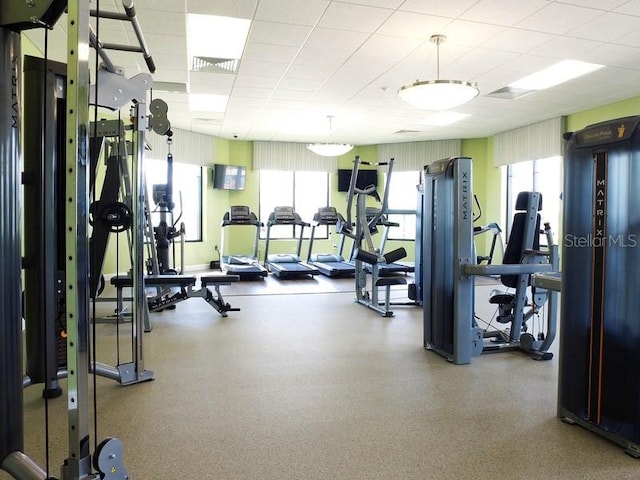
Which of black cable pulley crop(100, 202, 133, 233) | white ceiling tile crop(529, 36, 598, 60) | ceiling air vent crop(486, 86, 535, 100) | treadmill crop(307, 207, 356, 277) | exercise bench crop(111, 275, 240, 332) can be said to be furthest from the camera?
treadmill crop(307, 207, 356, 277)

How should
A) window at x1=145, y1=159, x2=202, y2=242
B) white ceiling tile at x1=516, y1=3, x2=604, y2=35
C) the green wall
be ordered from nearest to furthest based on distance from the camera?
white ceiling tile at x1=516, y1=3, x2=604, y2=35
window at x1=145, y1=159, x2=202, y2=242
the green wall

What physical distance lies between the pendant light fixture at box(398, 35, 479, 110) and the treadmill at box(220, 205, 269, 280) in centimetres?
412

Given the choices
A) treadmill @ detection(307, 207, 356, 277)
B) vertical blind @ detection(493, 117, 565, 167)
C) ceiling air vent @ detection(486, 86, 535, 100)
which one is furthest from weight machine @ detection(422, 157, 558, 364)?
vertical blind @ detection(493, 117, 565, 167)

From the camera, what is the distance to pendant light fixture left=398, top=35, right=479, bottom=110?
4559 millimetres

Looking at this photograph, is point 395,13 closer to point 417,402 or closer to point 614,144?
point 614,144

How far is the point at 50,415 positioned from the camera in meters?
2.54

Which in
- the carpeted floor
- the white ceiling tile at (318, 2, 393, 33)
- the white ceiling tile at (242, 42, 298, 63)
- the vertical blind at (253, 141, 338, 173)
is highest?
the white ceiling tile at (242, 42, 298, 63)

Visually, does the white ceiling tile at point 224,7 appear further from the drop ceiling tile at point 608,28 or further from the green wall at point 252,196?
the green wall at point 252,196

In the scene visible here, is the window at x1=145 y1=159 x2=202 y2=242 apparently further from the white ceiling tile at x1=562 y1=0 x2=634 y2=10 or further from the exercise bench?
the white ceiling tile at x1=562 y1=0 x2=634 y2=10

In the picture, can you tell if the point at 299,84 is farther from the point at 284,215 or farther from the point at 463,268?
the point at 463,268

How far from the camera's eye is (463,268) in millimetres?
3408

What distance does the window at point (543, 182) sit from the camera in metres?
8.33

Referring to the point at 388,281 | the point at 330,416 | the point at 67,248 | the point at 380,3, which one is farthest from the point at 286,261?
the point at 67,248

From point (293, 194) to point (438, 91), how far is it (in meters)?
6.78
